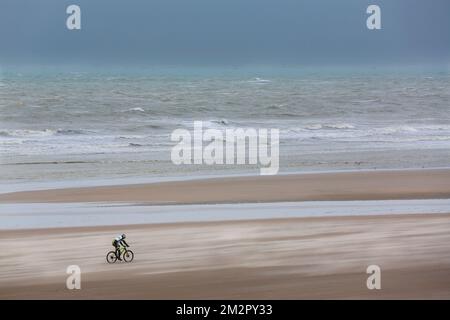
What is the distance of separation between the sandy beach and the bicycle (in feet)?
0.32

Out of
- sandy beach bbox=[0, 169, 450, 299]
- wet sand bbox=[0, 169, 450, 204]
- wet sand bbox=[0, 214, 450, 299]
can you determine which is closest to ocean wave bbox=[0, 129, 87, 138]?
wet sand bbox=[0, 169, 450, 204]

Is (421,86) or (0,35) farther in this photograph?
(421,86)

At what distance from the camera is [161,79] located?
44031 mm

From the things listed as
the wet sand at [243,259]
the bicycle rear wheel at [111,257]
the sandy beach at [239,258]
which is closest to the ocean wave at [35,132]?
the sandy beach at [239,258]

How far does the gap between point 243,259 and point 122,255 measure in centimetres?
103

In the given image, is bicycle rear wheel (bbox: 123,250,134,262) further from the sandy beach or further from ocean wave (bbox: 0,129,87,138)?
ocean wave (bbox: 0,129,87,138)

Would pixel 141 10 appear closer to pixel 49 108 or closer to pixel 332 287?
pixel 49 108

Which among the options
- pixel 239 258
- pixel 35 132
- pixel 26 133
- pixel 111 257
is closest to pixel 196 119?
pixel 35 132

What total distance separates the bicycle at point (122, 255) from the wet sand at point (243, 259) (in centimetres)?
9

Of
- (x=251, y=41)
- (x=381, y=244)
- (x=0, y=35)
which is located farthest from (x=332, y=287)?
(x=251, y=41)

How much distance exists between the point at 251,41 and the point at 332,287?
45.2 m

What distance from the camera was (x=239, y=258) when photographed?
24.2 feet

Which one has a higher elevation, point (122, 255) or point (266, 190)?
point (266, 190)

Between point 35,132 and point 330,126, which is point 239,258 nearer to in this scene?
point 35,132
